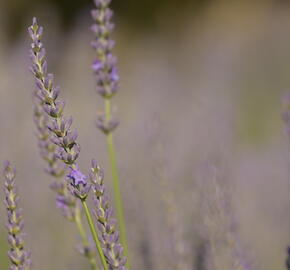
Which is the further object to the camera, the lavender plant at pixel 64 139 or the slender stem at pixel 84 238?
the slender stem at pixel 84 238

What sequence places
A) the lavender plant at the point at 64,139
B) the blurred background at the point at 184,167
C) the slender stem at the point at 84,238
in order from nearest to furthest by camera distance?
the lavender plant at the point at 64,139 < the slender stem at the point at 84,238 < the blurred background at the point at 184,167

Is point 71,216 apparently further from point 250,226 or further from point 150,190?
point 150,190

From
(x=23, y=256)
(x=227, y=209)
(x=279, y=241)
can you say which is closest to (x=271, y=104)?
(x=279, y=241)

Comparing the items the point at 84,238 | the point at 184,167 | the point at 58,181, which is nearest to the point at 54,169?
the point at 58,181

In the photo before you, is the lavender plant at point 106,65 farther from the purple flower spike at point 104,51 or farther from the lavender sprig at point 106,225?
the lavender sprig at point 106,225

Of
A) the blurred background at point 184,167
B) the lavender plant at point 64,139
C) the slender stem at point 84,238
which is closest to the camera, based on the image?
the lavender plant at point 64,139

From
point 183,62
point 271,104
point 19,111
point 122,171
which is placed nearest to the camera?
point 122,171

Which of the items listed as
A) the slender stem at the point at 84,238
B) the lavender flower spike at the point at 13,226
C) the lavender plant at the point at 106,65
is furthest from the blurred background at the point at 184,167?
the lavender flower spike at the point at 13,226
